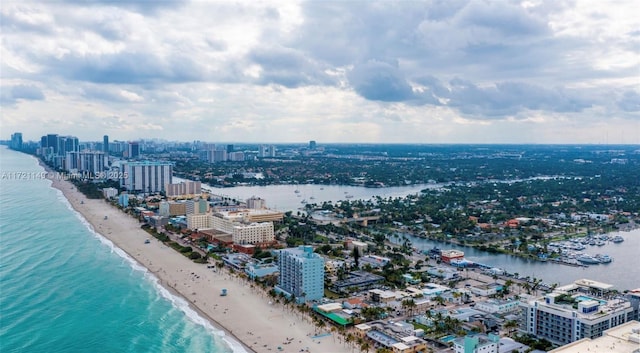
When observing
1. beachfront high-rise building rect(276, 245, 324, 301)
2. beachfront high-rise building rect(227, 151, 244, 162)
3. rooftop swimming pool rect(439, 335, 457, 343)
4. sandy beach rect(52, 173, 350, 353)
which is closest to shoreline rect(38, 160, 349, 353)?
sandy beach rect(52, 173, 350, 353)

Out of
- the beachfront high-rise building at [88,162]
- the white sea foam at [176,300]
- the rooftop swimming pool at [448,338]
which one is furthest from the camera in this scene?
the beachfront high-rise building at [88,162]

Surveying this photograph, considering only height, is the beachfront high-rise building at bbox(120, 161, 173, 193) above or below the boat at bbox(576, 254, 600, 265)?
above

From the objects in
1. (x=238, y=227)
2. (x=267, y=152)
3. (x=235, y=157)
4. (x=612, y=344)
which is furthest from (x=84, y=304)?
(x=267, y=152)

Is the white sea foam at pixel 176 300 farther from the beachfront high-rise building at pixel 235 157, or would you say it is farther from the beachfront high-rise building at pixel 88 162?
the beachfront high-rise building at pixel 235 157

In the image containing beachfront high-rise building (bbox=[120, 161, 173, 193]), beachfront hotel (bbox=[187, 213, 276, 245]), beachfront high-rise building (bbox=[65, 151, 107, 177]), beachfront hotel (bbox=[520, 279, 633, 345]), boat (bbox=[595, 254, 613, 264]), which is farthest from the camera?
beachfront high-rise building (bbox=[65, 151, 107, 177])

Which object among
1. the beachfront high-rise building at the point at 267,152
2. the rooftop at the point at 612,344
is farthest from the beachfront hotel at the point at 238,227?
the beachfront high-rise building at the point at 267,152

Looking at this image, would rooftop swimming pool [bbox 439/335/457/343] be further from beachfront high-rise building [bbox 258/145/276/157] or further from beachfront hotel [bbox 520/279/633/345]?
beachfront high-rise building [bbox 258/145/276/157]

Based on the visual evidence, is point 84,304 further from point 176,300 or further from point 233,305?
point 233,305

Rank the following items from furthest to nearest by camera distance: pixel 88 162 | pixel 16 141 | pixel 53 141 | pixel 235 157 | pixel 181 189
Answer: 1. pixel 16 141
2. pixel 235 157
3. pixel 53 141
4. pixel 88 162
5. pixel 181 189
